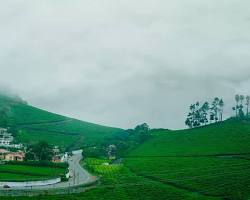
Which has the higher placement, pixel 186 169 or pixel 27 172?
pixel 186 169

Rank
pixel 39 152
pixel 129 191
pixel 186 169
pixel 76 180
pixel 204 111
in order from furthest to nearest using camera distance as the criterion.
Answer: pixel 204 111 < pixel 39 152 < pixel 186 169 < pixel 76 180 < pixel 129 191

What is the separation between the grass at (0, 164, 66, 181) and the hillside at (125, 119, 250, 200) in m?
18.2

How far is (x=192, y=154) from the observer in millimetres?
120125

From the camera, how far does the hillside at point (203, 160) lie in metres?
76.1

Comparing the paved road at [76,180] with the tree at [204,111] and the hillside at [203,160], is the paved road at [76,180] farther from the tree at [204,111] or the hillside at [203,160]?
the tree at [204,111]

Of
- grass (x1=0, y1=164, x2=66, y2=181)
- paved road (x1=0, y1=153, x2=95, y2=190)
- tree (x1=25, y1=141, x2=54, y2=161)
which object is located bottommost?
paved road (x1=0, y1=153, x2=95, y2=190)

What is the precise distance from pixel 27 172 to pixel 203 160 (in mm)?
39397

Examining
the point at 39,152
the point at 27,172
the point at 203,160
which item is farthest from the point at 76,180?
the point at 203,160

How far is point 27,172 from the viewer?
95.0 meters

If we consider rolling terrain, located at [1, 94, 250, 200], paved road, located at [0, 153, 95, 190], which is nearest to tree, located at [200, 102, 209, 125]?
rolling terrain, located at [1, 94, 250, 200]

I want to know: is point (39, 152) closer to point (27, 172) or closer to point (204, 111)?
point (27, 172)

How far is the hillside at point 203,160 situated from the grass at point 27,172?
59.7 ft

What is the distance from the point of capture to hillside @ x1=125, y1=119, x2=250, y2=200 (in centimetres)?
7612

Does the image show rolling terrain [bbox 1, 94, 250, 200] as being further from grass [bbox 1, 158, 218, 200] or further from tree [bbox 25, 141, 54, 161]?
tree [bbox 25, 141, 54, 161]
